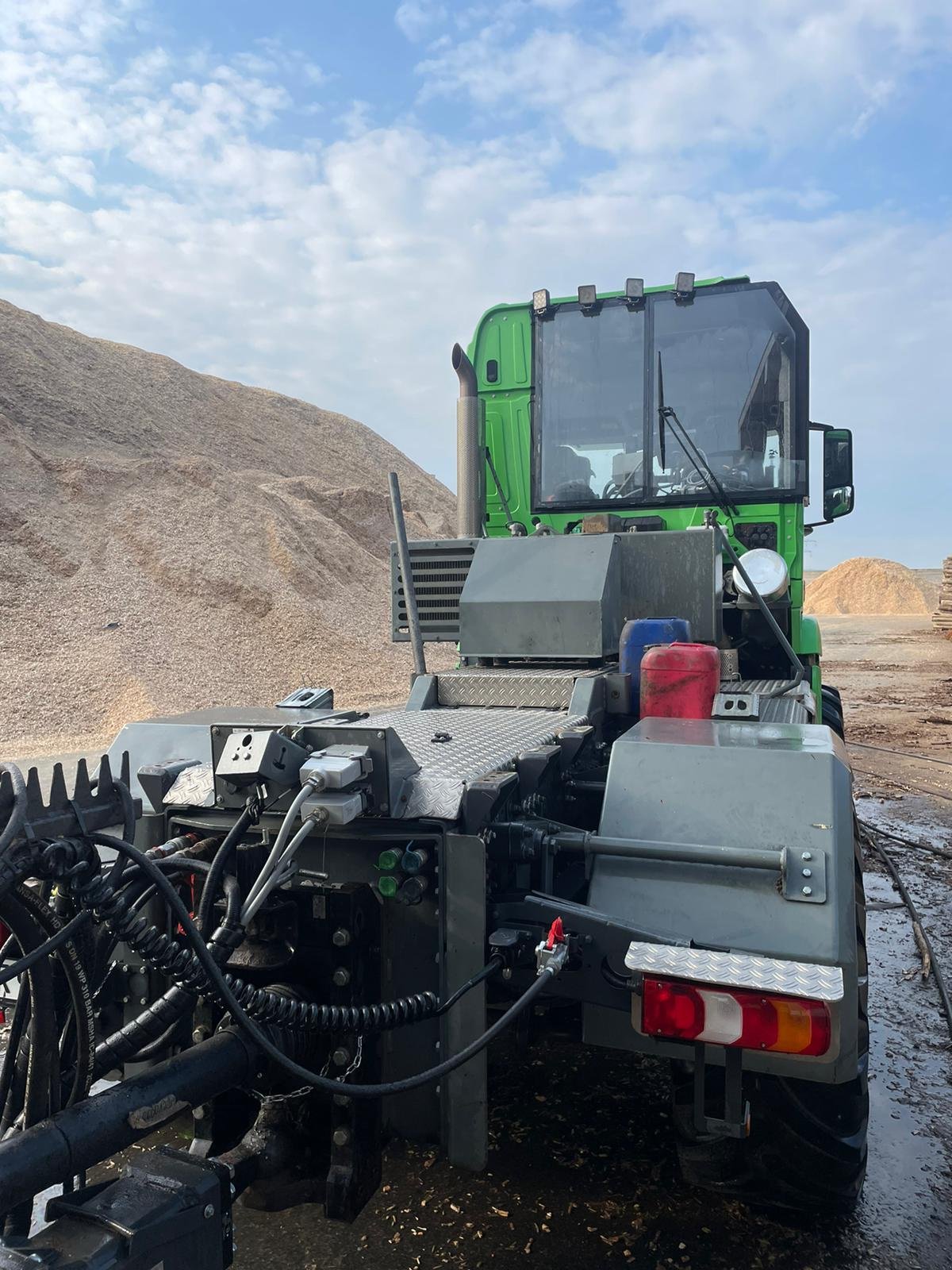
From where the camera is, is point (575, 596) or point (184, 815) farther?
point (575, 596)

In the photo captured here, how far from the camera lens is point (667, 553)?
14.6 ft

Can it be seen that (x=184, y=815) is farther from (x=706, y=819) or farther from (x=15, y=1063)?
(x=706, y=819)

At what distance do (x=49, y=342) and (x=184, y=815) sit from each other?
1172 inches

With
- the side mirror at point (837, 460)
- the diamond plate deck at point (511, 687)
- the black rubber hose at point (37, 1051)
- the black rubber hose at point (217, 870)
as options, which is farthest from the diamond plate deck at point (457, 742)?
the side mirror at point (837, 460)

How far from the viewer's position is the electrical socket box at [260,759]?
2035 mm

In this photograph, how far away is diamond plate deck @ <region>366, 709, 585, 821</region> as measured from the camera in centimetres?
222

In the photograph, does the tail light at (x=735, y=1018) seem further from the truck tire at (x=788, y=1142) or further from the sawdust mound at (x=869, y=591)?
the sawdust mound at (x=869, y=591)

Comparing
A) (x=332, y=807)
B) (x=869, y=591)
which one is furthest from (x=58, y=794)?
(x=869, y=591)

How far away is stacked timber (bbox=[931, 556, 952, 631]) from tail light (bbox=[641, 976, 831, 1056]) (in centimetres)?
2917

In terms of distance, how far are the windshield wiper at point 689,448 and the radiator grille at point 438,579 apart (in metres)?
1.43

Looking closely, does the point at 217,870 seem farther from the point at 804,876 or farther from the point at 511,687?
the point at 511,687

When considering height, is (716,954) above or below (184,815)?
below

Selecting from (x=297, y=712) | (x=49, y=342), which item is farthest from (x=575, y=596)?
(x=49, y=342)

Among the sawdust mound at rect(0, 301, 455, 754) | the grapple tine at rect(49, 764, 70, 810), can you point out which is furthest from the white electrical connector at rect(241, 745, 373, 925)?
the sawdust mound at rect(0, 301, 455, 754)
